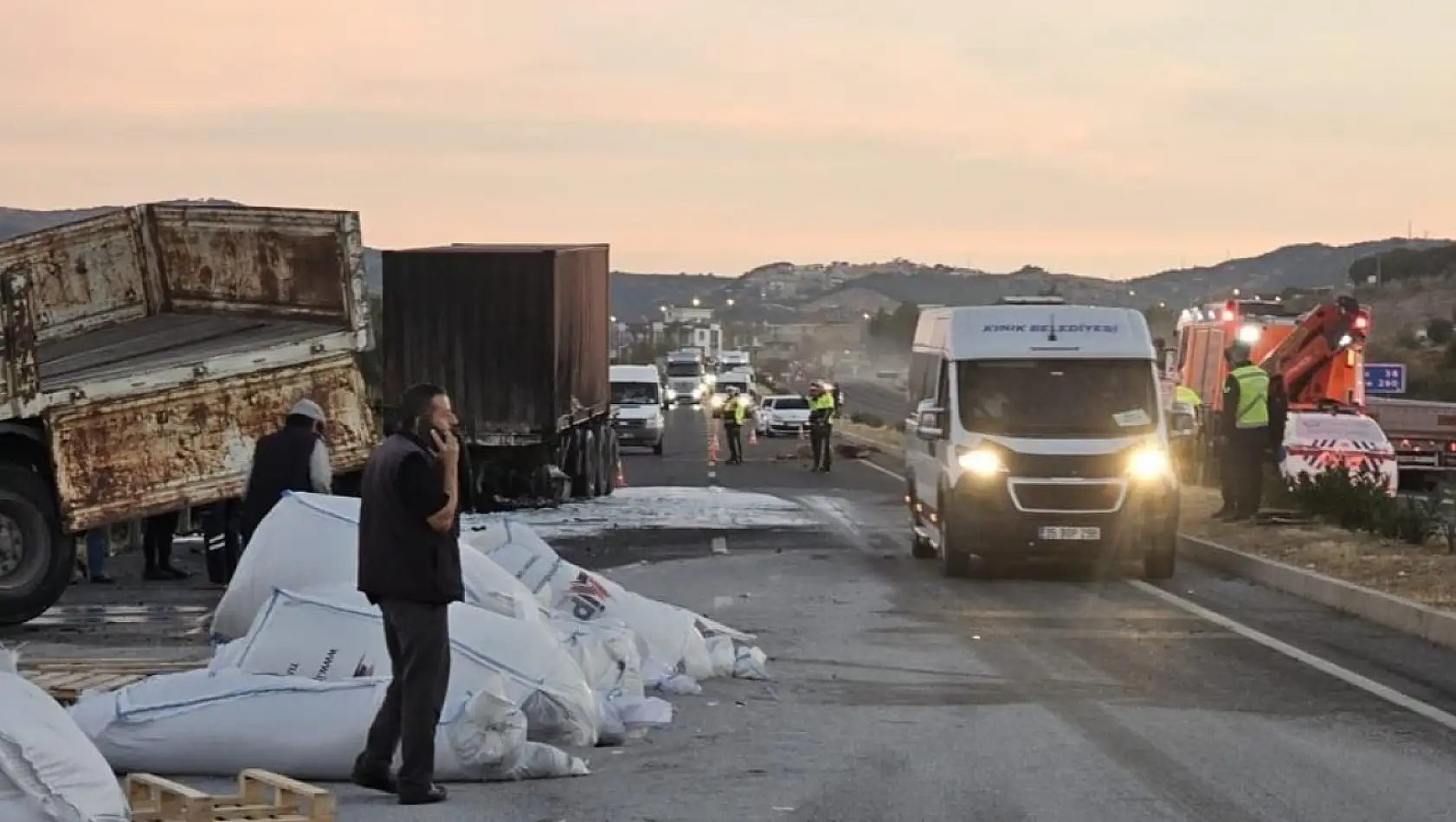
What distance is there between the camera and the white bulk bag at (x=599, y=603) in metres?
11.8

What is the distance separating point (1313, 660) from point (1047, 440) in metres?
5.24

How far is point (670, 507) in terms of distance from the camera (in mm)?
27500

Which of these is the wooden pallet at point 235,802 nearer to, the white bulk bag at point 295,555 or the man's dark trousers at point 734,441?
the white bulk bag at point 295,555

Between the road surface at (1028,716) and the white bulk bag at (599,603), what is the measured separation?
0.24 metres

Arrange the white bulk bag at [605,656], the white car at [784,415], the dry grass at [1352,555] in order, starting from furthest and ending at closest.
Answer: the white car at [784,415] < the dry grass at [1352,555] < the white bulk bag at [605,656]

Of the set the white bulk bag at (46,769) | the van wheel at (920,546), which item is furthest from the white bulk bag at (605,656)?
the van wheel at (920,546)

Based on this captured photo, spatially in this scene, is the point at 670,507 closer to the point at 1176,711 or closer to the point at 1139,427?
the point at 1139,427

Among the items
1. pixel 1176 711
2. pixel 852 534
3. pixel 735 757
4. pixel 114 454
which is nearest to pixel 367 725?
pixel 735 757

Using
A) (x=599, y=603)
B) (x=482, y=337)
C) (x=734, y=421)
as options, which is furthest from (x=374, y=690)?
(x=734, y=421)

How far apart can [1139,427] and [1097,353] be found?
780 mm

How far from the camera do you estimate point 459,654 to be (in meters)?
9.37

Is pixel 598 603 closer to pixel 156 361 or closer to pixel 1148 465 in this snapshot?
pixel 156 361

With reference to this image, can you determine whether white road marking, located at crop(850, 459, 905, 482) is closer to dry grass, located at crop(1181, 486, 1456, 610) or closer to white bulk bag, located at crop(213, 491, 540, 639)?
dry grass, located at crop(1181, 486, 1456, 610)

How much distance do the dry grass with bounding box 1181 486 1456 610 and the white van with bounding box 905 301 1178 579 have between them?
1.41m
